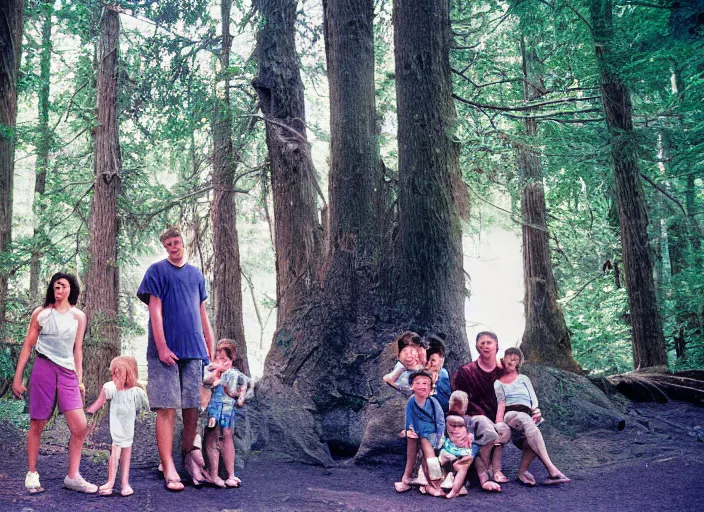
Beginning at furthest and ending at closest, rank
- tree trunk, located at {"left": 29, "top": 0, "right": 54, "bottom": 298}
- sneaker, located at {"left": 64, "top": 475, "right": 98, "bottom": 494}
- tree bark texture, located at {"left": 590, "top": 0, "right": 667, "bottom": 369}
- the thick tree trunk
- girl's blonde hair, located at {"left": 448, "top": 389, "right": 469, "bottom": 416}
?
tree trunk, located at {"left": 29, "top": 0, "right": 54, "bottom": 298}, tree bark texture, located at {"left": 590, "top": 0, "right": 667, "bottom": 369}, the thick tree trunk, girl's blonde hair, located at {"left": 448, "top": 389, "right": 469, "bottom": 416}, sneaker, located at {"left": 64, "top": 475, "right": 98, "bottom": 494}

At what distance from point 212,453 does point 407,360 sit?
6.61ft

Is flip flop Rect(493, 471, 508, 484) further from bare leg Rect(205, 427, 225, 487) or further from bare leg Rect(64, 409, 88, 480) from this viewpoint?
bare leg Rect(64, 409, 88, 480)

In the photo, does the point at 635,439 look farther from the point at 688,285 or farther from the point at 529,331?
the point at 688,285

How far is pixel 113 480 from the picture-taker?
214 inches

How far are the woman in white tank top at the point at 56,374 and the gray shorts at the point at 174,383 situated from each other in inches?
24.9

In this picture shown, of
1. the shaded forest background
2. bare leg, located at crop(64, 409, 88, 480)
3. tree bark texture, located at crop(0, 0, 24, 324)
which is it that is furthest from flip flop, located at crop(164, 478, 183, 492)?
tree bark texture, located at crop(0, 0, 24, 324)

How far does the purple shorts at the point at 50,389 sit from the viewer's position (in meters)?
5.42

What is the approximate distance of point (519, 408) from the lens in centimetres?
603

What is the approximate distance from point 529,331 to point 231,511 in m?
7.97

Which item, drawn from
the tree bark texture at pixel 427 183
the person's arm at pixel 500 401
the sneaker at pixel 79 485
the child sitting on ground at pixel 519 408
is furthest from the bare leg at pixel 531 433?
the sneaker at pixel 79 485

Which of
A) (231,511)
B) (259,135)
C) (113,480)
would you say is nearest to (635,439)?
(231,511)

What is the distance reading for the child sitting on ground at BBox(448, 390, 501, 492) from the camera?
229 inches

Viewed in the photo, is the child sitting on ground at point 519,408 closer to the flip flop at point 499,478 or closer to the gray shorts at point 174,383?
the flip flop at point 499,478

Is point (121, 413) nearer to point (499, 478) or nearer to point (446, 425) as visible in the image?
point (446, 425)
